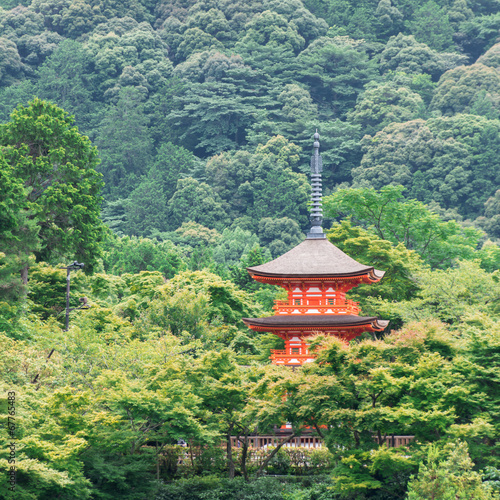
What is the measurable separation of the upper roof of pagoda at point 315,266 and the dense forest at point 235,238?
3.36 metres

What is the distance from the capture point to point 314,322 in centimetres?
3384

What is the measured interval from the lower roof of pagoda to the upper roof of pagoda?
1634mm

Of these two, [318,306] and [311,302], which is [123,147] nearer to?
[311,302]

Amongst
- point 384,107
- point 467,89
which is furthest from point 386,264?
point 467,89

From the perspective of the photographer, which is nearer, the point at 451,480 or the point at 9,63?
the point at 451,480

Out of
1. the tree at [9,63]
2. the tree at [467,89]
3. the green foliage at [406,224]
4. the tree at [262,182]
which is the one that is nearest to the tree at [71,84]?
the tree at [9,63]

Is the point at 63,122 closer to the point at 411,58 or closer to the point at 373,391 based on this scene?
the point at 373,391

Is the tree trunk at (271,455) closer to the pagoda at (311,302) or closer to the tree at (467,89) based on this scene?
the pagoda at (311,302)

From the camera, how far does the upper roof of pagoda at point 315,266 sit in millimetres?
34312

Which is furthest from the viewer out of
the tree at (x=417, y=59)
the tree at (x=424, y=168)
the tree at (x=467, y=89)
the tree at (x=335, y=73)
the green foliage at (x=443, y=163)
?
the tree at (x=417, y=59)

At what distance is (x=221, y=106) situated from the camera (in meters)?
92.8

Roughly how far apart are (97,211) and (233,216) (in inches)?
1589

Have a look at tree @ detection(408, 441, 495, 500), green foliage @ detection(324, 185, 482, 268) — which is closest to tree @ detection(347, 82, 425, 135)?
green foliage @ detection(324, 185, 482, 268)

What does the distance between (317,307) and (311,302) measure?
0.44 m
